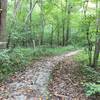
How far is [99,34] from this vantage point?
1127 cm

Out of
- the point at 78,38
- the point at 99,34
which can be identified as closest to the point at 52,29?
the point at 78,38

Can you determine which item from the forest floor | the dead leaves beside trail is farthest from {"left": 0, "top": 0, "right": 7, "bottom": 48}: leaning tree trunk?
the dead leaves beside trail

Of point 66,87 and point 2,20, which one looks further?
point 2,20

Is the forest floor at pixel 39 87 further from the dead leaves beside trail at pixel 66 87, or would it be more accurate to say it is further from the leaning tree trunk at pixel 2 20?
the leaning tree trunk at pixel 2 20

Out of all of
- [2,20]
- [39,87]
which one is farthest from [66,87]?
[2,20]

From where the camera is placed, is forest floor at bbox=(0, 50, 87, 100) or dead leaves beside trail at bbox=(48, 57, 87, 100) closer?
forest floor at bbox=(0, 50, 87, 100)

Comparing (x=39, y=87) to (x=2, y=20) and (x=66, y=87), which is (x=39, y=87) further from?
(x=2, y=20)

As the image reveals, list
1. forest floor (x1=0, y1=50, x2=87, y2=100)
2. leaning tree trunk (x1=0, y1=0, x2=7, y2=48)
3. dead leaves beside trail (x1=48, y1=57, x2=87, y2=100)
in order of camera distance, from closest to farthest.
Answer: forest floor (x1=0, y1=50, x2=87, y2=100), dead leaves beside trail (x1=48, y1=57, x2=87, y2=100), leaning tree trunk (x1=0, y1=0, x2=7, y2=48)

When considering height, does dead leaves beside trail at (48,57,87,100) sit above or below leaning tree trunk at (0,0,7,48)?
below

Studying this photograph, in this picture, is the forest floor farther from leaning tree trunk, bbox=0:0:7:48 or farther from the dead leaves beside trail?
leaning tree trunk, bbox=0:0:7:48

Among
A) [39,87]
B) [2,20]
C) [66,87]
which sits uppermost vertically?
[2,20]

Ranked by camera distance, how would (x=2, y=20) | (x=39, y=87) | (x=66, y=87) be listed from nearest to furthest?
1. (x=39, y=87)
2. (x=66, y=87)
3. (x=2, y=20)

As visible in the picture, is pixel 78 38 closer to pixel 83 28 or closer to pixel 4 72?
pixel 83 28

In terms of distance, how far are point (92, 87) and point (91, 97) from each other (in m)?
0.64
